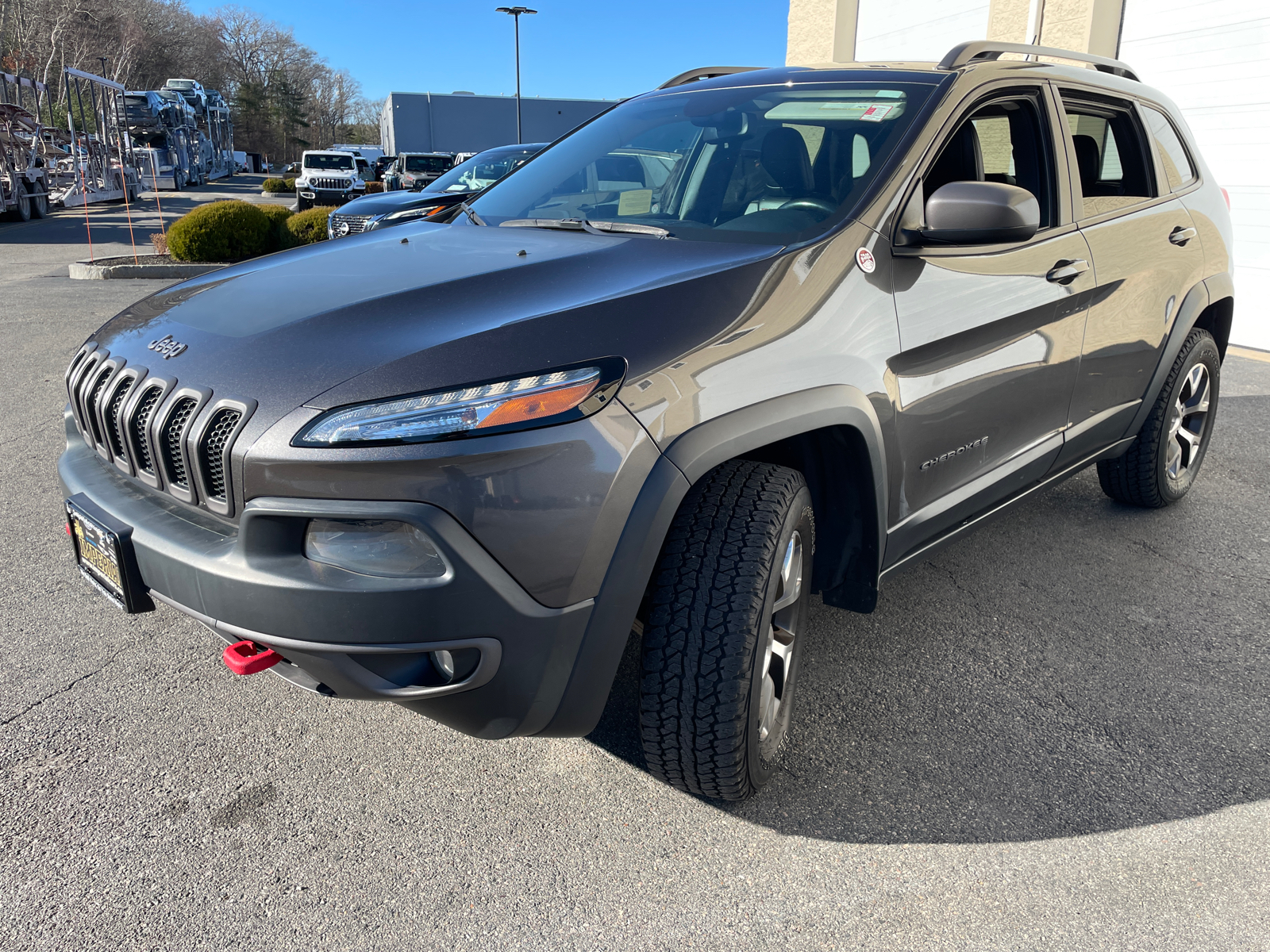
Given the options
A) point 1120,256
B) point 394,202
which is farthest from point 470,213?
point 394,202

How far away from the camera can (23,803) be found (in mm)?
2148

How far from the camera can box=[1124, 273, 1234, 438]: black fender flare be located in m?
3.63

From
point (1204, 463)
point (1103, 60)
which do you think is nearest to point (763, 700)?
point (1103, 60)

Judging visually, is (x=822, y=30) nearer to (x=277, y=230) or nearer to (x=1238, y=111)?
(x=1238, y=111)

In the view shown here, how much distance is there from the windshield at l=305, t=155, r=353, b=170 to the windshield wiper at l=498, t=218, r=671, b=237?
93.9 feet

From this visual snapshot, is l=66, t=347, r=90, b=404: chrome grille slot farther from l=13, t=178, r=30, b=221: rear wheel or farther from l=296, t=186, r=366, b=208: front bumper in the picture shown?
l=296, t=186, r=366, b=208: front bumper

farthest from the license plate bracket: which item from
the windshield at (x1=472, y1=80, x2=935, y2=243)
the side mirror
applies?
the side mirror

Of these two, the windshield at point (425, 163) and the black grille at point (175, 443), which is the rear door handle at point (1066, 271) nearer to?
the black grille at point (175, 443)

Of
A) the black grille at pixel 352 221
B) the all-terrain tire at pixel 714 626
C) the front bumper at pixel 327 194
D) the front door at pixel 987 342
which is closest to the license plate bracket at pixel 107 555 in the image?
the all-terrain tire at pixel 714 626

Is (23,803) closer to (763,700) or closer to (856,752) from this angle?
(763,700)

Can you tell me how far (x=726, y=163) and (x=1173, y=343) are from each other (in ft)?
6.65

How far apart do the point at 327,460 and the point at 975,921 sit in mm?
1530

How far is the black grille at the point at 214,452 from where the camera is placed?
71.4 inches

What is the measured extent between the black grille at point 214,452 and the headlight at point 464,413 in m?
0.23
